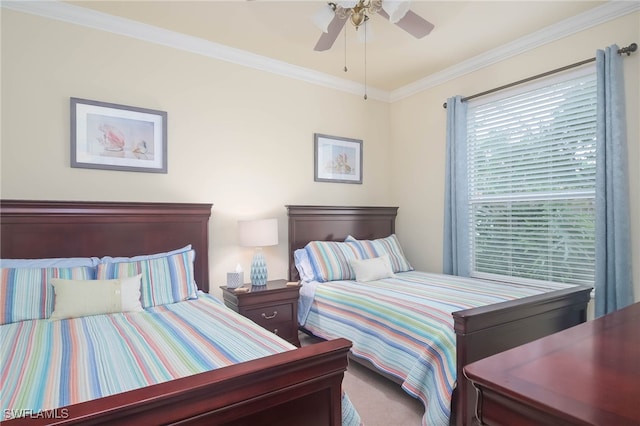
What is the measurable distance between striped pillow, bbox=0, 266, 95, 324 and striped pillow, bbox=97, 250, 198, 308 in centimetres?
26

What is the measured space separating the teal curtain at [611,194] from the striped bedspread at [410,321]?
0.45 metres

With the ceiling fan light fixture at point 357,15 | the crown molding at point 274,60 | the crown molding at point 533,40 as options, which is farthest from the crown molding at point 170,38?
the ceiling fan light fixture at point 357,15

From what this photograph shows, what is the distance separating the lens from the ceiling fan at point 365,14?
2.12m

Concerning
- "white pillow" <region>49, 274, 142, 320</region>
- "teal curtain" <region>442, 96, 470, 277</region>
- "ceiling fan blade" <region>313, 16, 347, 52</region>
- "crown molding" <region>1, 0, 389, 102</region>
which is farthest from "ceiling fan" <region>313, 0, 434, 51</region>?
"white pillow" <region>49, 274, 142, 320</region>

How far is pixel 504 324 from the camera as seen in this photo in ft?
6.75

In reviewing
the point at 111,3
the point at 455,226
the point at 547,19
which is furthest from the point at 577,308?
the point at 111,3

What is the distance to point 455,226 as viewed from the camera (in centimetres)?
359

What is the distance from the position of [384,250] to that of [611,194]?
1.92m

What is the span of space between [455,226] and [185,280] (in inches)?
100

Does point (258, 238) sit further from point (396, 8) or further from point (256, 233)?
point (396, 8)

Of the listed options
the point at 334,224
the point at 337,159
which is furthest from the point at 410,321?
the point at 337,159

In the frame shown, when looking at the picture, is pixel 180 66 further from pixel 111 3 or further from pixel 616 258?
pixel 616 258

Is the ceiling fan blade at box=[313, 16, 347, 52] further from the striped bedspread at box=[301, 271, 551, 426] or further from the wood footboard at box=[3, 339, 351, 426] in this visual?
the wood footboard at box=[3, 339, 351, 426]

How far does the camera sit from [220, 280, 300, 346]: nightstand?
2.85 metres
